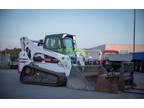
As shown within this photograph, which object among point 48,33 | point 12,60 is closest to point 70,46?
point 48,33

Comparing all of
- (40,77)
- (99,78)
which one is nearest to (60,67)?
(40,77)

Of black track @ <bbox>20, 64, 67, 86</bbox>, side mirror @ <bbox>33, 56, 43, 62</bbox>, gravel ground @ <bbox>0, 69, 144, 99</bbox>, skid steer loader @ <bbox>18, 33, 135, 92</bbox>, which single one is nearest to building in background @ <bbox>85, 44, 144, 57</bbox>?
skid steer loader @ <bbox>18, 33, 135, 92</bbox>

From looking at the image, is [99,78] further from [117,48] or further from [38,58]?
[38,58]

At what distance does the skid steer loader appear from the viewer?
6297 mm

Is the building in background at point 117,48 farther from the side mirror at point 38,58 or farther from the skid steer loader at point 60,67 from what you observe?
the side mirror at point 38,58

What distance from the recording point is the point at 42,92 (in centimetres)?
624

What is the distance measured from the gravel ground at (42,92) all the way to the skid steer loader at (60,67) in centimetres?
13

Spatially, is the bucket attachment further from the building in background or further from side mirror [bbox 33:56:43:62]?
side mirror [bbox 33:56:43:62]

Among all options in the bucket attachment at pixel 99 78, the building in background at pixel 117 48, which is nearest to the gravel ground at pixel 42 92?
the bucket attachment at pixel 99 78

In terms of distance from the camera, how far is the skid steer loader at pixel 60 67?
20.7ft

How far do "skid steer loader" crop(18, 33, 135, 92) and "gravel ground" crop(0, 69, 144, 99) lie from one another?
132 mm

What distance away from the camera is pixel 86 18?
6.20 metres
